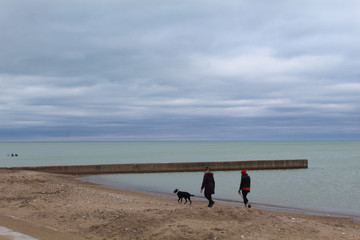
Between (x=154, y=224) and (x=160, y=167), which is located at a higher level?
(x=160, y=167)

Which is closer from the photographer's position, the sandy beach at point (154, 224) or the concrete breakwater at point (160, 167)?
the sandy beach at point (154, 224)

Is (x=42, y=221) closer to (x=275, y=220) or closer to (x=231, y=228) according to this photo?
(x=231, y=228)

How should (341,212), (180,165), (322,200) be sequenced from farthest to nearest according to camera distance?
(180,165)
(322,200)
(341,212)

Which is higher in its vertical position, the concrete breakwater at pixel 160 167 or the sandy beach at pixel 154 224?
the concrete breakwater at pixel 160 167

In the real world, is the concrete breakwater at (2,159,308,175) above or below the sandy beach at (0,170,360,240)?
above

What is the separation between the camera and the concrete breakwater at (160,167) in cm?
4028

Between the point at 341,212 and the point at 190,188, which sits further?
the point at 190,188

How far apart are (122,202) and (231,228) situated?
736 cm

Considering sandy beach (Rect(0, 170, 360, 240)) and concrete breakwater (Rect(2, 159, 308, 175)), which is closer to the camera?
sandy beach (Rect(0, 170, 360, 240))

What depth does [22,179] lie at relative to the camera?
25094 millimetres

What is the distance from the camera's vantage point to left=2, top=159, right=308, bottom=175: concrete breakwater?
4028cm

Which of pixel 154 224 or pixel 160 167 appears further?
pixel 160 167

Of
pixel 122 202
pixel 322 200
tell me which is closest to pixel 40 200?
pixel 122 202

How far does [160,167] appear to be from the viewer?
45375mm
